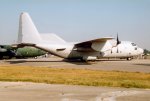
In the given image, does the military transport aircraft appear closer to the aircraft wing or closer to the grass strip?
the aircraft wing

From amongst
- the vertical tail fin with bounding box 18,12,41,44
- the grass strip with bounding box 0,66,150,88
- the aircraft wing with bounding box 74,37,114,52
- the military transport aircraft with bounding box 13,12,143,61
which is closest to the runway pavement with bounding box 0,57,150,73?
the aircraft wing with bounding box 74,37,114,52

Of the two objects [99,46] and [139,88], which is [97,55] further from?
[139,88]

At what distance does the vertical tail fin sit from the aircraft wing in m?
6.59

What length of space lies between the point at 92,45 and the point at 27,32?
1059cm

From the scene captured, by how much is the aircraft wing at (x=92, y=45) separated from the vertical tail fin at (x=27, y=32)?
659cm

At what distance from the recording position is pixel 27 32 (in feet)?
161

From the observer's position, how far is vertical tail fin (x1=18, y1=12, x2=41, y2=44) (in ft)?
160

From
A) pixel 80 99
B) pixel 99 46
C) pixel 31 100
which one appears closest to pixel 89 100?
pixel 80 99

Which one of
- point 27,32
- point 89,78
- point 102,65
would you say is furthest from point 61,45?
point 89,78

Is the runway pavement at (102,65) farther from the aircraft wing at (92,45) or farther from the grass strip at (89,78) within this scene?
the grass strip at (89,78)

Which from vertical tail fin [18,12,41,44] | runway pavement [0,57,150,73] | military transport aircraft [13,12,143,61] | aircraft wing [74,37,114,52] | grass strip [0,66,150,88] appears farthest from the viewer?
vertical tail fin [18,12,41,44]

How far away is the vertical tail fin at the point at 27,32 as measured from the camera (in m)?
48.6

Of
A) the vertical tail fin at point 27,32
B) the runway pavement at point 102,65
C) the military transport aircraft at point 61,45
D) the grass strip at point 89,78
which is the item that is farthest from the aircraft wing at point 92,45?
the grass strip at point 89,78

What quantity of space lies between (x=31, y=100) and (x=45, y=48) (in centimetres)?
3583
